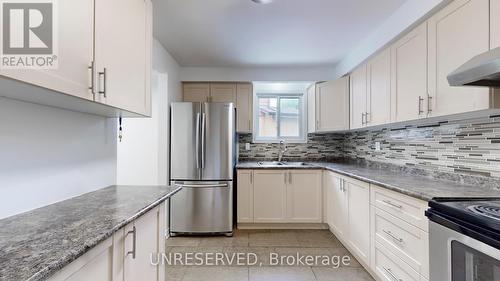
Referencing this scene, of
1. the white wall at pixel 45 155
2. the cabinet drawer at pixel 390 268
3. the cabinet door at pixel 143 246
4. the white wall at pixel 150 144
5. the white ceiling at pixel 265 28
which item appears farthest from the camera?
the white wall at pixel 150 144

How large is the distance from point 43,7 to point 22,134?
571 mm

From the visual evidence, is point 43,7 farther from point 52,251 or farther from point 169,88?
point 169,88

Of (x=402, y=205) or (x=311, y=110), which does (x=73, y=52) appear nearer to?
(x=402, y=205)

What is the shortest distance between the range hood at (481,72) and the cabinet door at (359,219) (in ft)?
3.89

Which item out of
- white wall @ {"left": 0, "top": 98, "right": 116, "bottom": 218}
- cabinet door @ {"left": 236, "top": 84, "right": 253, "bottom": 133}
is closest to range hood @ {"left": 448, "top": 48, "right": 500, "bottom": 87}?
white wall @ {"left": 0, "top": 98, "right": 116, "bottom": 218}

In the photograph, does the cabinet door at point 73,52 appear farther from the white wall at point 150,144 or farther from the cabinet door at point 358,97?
the cabinet door at point 358,97

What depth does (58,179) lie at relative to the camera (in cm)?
146

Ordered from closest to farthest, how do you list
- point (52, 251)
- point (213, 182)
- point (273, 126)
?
point (52, 251) < point (213, 182) < point (273, 126)

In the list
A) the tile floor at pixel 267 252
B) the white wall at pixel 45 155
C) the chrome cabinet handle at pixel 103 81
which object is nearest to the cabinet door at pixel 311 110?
the tile floor at pixel 267 252

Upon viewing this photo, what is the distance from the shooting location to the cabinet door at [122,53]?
1.33m

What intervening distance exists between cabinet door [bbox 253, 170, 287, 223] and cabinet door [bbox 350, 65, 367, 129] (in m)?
1.13

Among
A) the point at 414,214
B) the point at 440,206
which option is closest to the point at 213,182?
the point at 414,214

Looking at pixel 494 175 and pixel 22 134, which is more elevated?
pixel 22 134

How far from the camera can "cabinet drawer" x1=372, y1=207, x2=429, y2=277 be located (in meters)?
1.66
